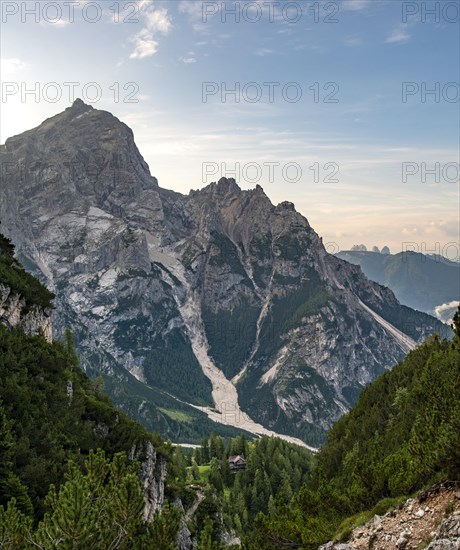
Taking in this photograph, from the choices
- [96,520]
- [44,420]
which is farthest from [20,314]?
[96,520]

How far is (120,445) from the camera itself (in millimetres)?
64938

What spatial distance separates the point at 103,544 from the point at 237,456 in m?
152

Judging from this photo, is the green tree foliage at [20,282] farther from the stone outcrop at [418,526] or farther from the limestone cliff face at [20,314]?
the stone outcrop at [418,526]

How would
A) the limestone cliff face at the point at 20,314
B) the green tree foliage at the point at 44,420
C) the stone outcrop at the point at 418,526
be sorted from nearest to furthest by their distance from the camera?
1. the stone outcrop at the point at 418,526
2. the green tree foliage at the point at 44,420
3. the limestone cliff face at the point at 20,314

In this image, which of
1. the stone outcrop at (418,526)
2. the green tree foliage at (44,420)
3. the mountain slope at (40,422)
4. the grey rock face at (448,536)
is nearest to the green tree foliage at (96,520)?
the stone outcrop at (418,526)

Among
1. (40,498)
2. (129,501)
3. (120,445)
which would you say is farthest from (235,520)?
(129,501)

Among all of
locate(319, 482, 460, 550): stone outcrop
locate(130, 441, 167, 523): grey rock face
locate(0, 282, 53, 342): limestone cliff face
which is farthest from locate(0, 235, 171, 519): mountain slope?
locate(319, 482, 460, 550): stone outcrop

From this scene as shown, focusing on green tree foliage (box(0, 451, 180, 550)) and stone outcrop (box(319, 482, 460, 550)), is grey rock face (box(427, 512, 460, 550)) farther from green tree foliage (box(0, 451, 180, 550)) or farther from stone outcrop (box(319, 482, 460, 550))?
green tree foliage (box(0, 451, 180, 550))

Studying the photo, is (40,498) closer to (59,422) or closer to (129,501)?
(59,422)

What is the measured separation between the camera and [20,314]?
75.5 m

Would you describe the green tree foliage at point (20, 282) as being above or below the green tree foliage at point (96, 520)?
above

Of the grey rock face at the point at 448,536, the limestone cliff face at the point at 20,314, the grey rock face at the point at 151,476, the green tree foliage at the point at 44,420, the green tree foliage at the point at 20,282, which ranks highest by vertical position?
the green tree foliage at the point at 20,282

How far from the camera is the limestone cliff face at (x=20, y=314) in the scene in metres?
70.6

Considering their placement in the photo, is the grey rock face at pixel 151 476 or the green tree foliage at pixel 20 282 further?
the green tree foliage at pixel 20 282
